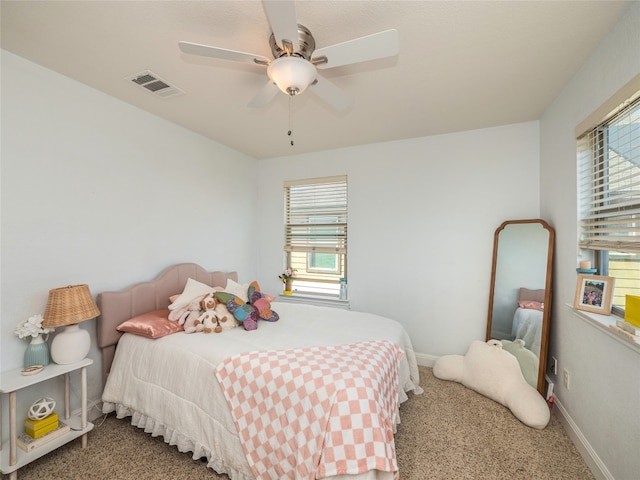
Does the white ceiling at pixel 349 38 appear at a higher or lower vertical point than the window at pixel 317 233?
higher

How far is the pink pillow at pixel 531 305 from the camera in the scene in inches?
96.6

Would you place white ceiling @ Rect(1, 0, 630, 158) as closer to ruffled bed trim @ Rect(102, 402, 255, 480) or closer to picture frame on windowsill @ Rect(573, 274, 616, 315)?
picture frame on windowsill @ Rect(573, 274, 616, 315)

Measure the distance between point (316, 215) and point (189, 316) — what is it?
2053 millimetres

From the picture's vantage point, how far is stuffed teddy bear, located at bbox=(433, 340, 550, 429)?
2139 millimetres

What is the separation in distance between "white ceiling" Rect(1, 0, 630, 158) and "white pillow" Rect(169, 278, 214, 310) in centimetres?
158

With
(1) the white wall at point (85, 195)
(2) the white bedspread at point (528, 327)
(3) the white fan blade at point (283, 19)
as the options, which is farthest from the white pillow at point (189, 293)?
(2) the white bedspread at point (528, 327)

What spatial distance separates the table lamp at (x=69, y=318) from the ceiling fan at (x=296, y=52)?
1.66 meters

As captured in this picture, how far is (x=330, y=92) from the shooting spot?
1.69 metres

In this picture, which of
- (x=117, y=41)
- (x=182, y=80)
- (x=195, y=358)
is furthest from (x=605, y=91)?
(x=195, y=358)

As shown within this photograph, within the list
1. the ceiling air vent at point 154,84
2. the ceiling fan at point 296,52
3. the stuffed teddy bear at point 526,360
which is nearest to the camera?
the ceiling fan at point 296,52

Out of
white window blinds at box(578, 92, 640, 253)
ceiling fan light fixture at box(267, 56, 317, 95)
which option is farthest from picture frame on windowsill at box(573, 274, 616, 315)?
ceiling fan light fixture at box(267, 56, 317, 95)

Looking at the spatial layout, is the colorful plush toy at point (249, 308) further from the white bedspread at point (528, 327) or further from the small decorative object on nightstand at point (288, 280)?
the white bedspread at point (528, 327)

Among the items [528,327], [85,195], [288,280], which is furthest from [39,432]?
[528,327]

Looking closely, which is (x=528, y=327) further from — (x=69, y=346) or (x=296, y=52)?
(x=69, y=346)
